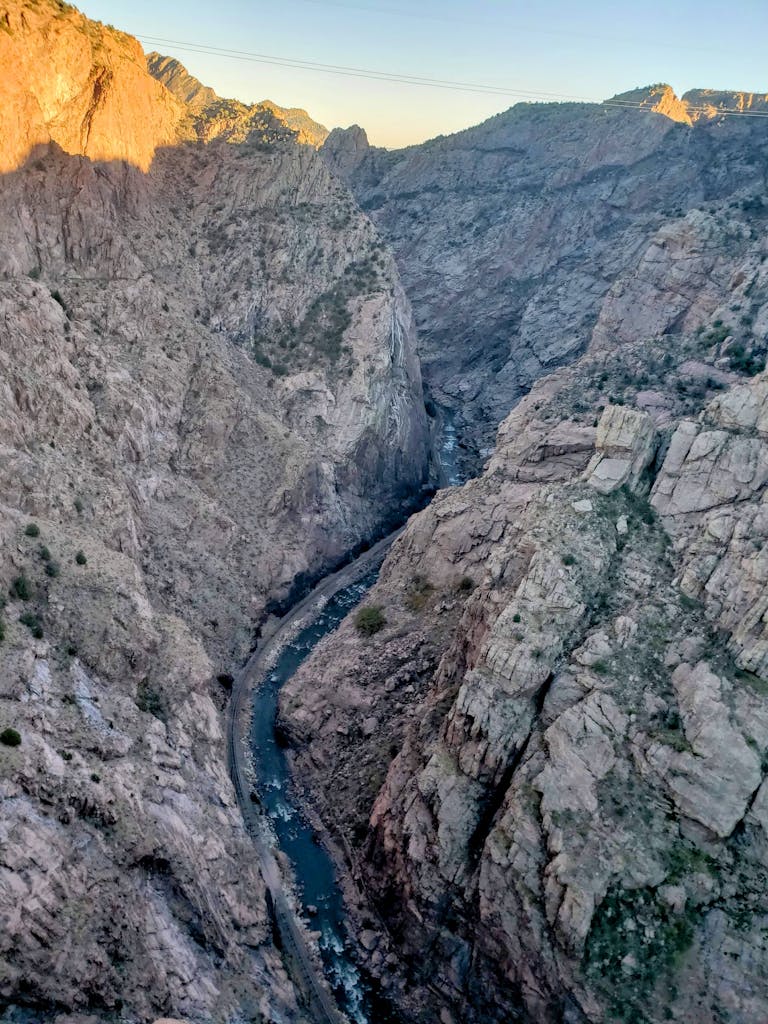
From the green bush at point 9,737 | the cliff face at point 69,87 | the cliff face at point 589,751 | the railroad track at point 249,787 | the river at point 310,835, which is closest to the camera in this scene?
the green bush at point 9,737

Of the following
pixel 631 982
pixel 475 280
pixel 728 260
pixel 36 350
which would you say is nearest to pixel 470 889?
pixel 631 982

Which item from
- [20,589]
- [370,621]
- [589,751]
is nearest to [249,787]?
[370,621]

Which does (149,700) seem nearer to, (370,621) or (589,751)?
(370,621)

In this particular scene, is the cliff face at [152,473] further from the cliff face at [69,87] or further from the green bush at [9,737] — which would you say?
the cliff face at [69,87]

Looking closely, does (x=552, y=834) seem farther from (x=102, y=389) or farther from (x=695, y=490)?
(x=102, y=389)

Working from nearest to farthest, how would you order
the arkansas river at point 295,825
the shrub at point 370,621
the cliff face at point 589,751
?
the cliff face at point 589,751 → the arkansas river at point 295,825 → the shrub at point 370,621

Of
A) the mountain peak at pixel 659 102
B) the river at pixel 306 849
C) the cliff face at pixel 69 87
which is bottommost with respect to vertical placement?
the river at pixel 306 849

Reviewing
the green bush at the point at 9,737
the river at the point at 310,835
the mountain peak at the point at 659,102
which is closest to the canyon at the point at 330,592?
the green bush at the point at 9,737
